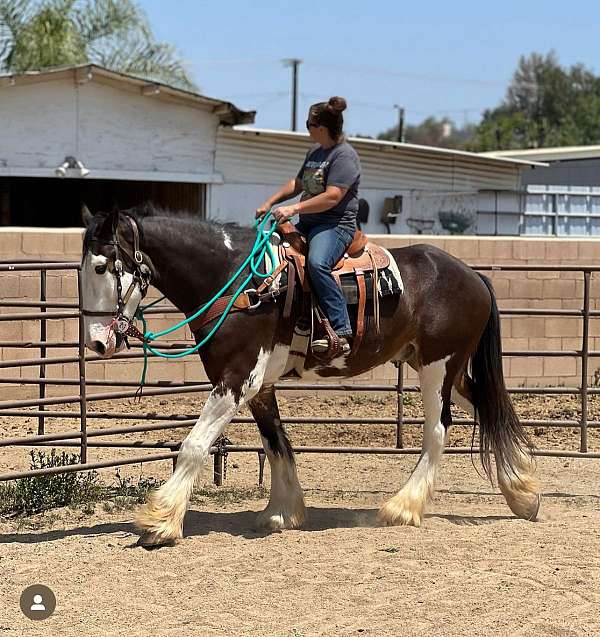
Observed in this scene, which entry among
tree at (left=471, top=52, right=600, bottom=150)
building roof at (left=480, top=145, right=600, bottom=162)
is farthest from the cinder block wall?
tree at (left=471, top=52, right=600, bottom=150)

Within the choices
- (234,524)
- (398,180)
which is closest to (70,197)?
(398,180)

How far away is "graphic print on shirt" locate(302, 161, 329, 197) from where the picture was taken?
6504 mm

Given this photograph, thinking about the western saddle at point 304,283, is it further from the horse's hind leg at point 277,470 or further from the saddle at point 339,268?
the horse's hind leg at point 277,470

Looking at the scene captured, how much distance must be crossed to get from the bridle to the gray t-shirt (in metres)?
1.05

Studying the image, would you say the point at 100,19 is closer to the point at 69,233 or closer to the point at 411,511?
the point at 69,233

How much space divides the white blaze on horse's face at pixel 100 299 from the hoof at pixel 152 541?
1054mm

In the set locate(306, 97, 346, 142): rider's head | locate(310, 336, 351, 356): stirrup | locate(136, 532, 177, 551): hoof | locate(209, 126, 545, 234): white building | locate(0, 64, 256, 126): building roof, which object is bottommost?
Answer: locate(136, 532, 177, 551): hoof

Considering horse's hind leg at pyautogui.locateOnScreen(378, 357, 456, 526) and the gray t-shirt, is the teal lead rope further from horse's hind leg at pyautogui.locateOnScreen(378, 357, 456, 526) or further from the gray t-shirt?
horse's hind leg at pyautogui.locateOnScreen(378, 357, 456, 526)

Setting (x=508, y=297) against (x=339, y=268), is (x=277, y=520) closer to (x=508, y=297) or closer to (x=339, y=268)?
(x=339, y=268)

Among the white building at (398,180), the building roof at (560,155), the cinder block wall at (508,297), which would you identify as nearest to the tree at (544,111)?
the building roof at (560,155)

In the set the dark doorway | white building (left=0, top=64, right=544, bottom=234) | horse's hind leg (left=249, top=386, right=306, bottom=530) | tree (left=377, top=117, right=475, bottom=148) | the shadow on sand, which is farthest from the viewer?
tree (left=377, top=117, right=475, bottom=148)

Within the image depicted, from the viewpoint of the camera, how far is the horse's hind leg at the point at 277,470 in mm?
6820

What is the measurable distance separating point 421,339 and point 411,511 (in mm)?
1086

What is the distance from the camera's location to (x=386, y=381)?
11789 mm
